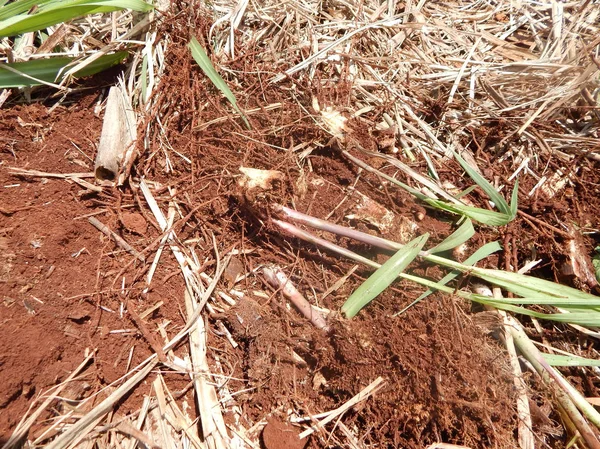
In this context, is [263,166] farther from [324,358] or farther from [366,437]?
[366,437]

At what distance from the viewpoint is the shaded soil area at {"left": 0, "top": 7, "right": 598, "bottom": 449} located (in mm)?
1209

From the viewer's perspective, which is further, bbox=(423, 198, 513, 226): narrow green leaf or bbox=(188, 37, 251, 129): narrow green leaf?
bbox=(188, 37, 251, 129): narrow green leaf

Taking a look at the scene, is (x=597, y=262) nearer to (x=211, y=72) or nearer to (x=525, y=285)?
(x=525, y=285)

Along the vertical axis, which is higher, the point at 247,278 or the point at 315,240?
the point at 315,240

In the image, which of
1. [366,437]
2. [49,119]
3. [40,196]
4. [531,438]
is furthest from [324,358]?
[49,119]

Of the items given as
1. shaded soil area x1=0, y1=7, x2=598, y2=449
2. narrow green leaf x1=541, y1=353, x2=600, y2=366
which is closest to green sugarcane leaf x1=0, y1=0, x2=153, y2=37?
shaded soil area x1=0, y1=7, x2=598, y2=449

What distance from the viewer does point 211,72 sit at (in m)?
1.51

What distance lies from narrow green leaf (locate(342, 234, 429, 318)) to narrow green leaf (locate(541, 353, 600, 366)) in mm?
527

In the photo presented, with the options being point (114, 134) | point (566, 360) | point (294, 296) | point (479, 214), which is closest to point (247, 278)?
point (294, 296)

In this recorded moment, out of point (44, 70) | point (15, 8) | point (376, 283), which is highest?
point (15, 8)

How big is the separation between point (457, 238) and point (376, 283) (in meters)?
0.30

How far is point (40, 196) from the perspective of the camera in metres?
1.35

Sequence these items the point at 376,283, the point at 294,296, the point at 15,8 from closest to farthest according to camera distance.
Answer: the point at 376,283, the point at 294,296, the point at 15,8

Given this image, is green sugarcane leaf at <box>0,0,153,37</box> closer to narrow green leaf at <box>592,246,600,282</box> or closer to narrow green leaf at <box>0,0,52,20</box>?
narrow green leaf at <box>0,0,52,20</box>
